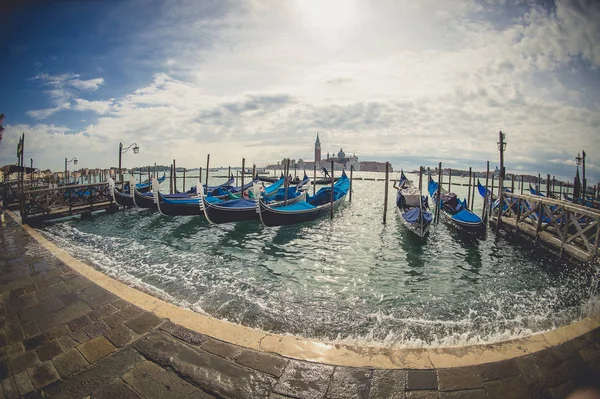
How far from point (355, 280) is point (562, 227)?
714cm

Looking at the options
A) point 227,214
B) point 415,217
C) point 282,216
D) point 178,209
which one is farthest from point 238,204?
point 415,217

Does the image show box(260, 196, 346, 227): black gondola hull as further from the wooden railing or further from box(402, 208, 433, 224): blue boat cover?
the wooden railing

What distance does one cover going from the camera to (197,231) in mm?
9211

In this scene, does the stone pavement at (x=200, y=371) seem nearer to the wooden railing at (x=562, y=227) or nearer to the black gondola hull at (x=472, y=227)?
the wooden railing at (x=562, y=227)

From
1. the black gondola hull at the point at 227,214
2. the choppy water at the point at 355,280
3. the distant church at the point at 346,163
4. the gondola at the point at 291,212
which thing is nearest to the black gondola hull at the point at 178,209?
the choppy water at the point at 355,280

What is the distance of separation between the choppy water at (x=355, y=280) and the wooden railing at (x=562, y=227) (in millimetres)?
453

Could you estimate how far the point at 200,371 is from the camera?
1.90m

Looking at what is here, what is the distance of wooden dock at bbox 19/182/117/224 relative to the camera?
9.45 m

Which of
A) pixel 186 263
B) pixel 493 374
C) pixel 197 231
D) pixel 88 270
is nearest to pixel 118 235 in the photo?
pixel 197 231

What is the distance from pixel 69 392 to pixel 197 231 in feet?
25.5

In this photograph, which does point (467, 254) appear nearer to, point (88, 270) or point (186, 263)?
point (186, 263)

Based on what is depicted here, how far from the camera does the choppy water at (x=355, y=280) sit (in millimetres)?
3553

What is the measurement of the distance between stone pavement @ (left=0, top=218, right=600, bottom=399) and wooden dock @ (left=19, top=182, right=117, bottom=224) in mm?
10030

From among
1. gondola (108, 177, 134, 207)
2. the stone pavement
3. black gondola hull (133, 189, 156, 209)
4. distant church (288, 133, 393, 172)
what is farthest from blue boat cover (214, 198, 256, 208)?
distant church (288, 133, 393, 172)
